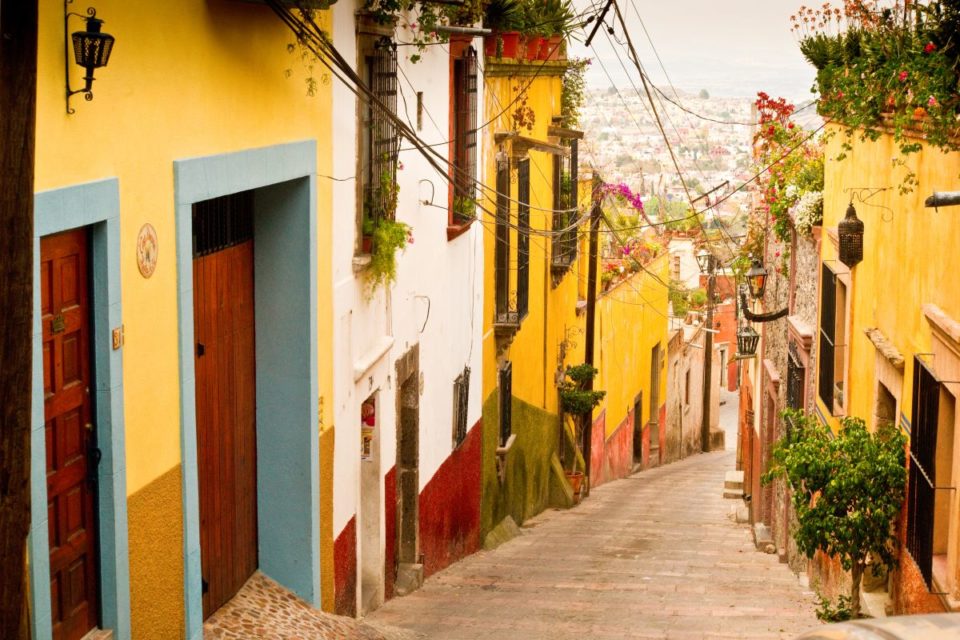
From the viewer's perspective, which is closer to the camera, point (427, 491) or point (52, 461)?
point (52, 461)

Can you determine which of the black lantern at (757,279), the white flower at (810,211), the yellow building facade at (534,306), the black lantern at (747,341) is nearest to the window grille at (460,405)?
the yellow building facade at (534,306)

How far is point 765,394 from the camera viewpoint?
65.7 feet

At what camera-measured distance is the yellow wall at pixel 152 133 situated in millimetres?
5121

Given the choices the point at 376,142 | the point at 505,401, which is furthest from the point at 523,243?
the point at 376,142

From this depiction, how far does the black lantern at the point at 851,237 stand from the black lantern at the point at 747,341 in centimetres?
820

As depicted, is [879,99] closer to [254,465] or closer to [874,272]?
[874,272]

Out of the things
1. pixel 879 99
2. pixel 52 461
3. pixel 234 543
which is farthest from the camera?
pixel 879 99

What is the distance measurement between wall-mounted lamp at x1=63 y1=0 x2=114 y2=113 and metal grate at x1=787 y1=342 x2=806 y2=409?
37.2ft

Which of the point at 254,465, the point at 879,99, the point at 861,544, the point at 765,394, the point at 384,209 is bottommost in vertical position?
the point at 765,394

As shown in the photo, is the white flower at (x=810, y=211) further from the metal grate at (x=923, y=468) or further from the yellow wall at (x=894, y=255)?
the metal grate at (x=923, y=468)

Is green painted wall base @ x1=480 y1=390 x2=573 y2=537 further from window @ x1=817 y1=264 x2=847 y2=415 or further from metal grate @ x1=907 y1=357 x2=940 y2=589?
metal grate @ x1=907 y1=357 x2=940 y2=589

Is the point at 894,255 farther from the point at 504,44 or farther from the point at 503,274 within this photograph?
the point at 504,44

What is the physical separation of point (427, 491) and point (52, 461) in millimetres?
7188

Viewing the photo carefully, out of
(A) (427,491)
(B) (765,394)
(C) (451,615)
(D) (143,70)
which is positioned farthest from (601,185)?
(D) (143,70)
